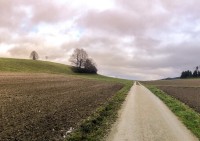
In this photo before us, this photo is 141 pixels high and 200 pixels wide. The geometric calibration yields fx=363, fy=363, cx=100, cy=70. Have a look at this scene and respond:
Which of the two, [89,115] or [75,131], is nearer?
[75,131]

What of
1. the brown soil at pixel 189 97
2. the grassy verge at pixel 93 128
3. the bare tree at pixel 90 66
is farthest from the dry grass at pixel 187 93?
the bare tree at pixel 90 66

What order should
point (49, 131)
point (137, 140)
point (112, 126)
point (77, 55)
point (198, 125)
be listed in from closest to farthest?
point (137, 140) < point (49, 131) < point (112, 126) < point (198, 125) < point (77, 55)

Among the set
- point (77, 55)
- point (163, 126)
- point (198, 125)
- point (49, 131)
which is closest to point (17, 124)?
point (49, 131)

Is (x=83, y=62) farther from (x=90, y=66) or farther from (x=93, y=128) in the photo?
(x=93, y=128)

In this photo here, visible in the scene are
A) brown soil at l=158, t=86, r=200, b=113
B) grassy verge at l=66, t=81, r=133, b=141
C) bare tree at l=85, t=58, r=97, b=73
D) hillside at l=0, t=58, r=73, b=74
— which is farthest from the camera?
bare tree at l=85, t=58, r=97, b=73

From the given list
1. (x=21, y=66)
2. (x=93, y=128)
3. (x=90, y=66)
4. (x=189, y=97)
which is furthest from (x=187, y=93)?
(x=90, y=66)

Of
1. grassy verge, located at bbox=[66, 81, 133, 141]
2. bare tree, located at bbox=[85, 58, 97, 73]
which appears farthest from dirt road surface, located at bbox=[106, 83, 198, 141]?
bare tree, located at bbox=[85, 58, 97, 73]

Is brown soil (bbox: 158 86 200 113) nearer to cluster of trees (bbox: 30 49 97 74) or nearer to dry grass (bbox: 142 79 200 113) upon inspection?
dry grass (bbox: 142 79 200 113)

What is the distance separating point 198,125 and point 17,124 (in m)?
10.0

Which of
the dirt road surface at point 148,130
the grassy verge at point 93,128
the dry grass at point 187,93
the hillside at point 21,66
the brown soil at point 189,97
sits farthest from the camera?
the hillside at point 21,66

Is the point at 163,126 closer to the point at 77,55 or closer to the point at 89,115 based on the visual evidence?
the point at 89,115

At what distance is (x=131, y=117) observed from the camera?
22.8m

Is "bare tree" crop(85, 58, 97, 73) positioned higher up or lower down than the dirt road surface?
higher up

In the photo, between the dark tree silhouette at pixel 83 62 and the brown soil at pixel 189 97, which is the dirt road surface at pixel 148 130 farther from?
the dark tree silhouette at pixel 83 62
